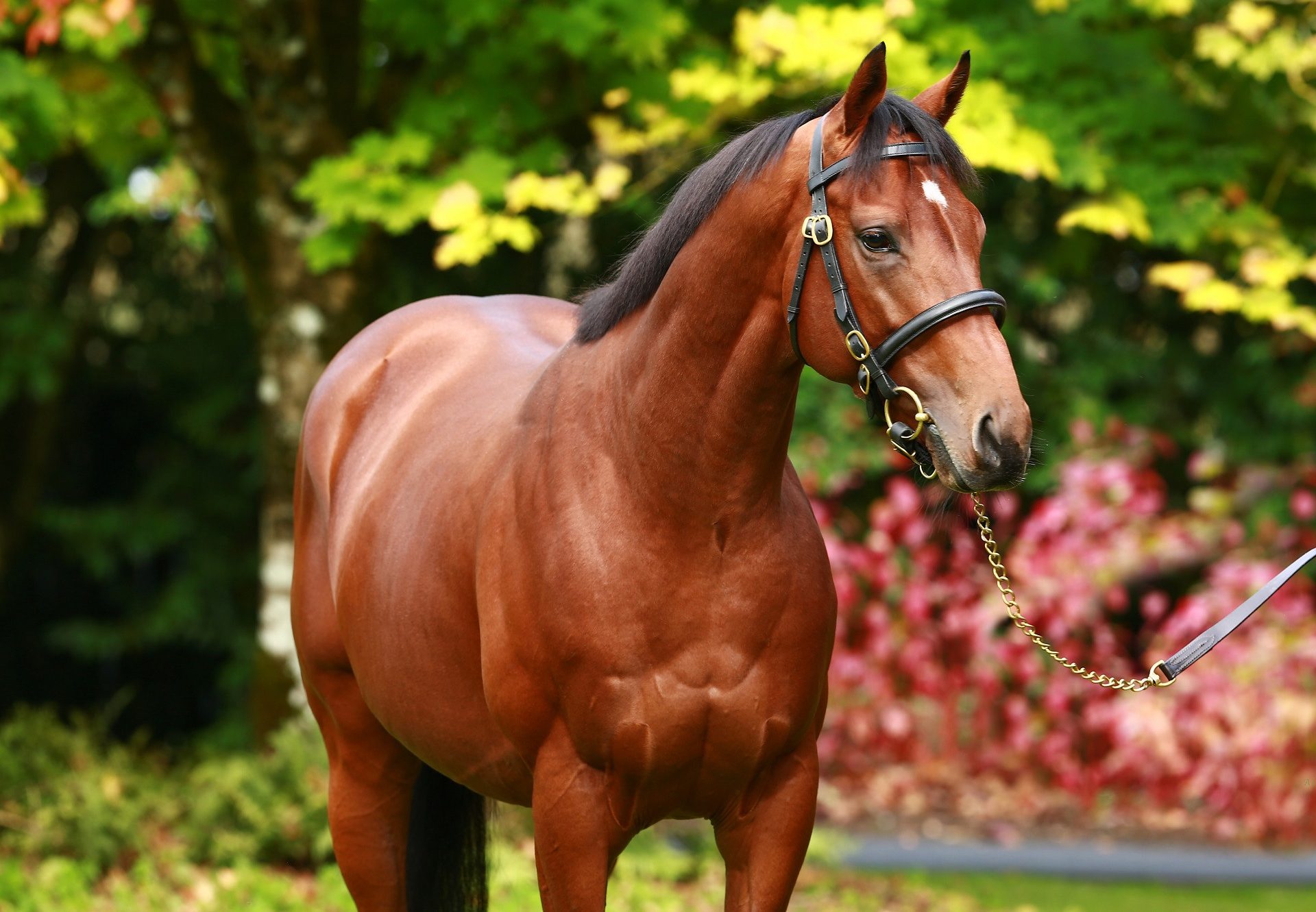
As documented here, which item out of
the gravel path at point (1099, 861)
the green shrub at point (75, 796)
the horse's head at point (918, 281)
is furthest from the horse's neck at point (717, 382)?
the green shrub at point (75, 796)

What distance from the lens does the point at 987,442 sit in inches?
81.0

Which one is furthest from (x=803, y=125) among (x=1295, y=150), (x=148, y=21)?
(x=148, y=21)

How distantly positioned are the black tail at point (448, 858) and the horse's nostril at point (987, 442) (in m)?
1.85

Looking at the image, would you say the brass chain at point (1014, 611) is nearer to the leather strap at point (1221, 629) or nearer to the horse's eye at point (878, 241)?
the leather strap at point (1221, 629)

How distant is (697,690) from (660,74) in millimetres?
4415

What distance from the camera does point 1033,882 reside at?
21.3ft

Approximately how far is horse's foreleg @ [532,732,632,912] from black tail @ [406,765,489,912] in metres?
0.90

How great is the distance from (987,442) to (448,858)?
1.94 metres

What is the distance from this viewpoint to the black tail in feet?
11.1

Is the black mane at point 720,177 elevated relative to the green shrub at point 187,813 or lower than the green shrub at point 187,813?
elevated

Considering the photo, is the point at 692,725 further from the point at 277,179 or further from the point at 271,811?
the point at 277,179

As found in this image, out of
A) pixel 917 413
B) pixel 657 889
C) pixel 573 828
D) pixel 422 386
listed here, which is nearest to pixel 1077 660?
pixel 657 889

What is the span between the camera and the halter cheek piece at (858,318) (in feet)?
6.95

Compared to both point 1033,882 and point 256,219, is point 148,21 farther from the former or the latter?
point 1033,882
